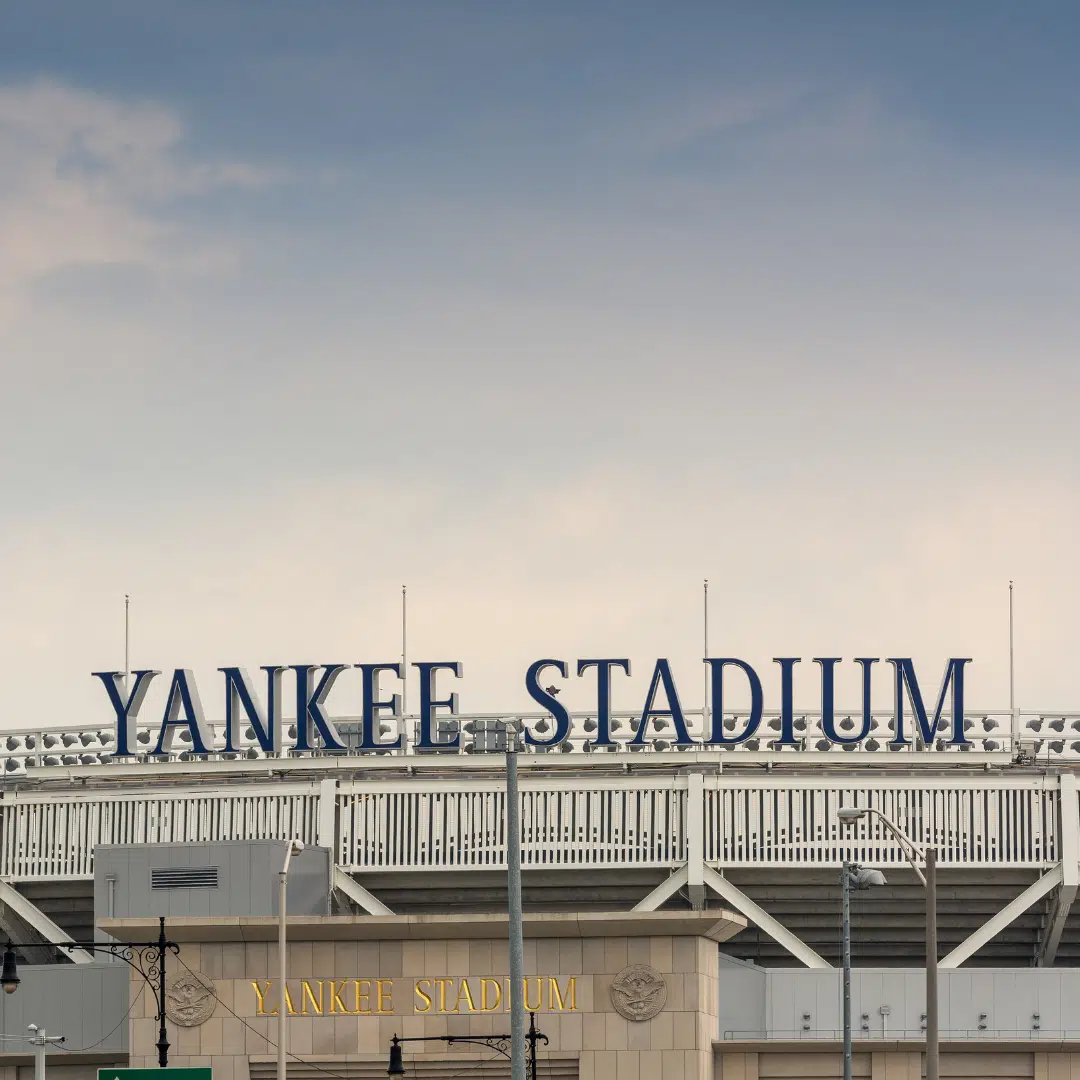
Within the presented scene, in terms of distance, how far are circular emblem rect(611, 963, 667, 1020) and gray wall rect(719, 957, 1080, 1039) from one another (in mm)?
6701

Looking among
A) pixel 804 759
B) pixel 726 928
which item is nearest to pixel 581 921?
pixel 726 928

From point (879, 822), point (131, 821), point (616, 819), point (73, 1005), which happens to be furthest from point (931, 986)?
point (131, 821)

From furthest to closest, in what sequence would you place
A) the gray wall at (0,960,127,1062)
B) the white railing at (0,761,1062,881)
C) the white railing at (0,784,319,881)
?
the white railing at (0,784,319,881)
the white railing at (0,761,1062,881)
the gray wall at (0,960,127,1062)

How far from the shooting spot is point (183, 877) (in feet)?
236

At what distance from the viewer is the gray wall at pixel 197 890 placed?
71.2m

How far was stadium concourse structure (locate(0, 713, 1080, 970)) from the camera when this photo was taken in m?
76.5

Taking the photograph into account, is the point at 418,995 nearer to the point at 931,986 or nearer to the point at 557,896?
the point at 557,896

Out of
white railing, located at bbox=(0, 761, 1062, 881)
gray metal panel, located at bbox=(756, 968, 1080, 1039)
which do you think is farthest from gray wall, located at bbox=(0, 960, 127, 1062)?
gray metal panel, located at bbox=(756, 968, 1080, 1039)

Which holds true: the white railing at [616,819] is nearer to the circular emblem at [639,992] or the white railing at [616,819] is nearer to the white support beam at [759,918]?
the white support beam at [759,918]

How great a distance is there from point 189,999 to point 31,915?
46.0ft

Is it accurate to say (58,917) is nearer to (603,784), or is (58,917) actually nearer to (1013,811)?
(603,784)

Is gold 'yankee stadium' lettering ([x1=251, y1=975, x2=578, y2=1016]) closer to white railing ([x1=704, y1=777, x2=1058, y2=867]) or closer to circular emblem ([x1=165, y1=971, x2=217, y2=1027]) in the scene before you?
circular emblem ([x1=165, y1=971, x2=217, y2=1027])

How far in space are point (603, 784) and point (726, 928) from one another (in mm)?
10791

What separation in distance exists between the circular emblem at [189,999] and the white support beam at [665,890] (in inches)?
565
